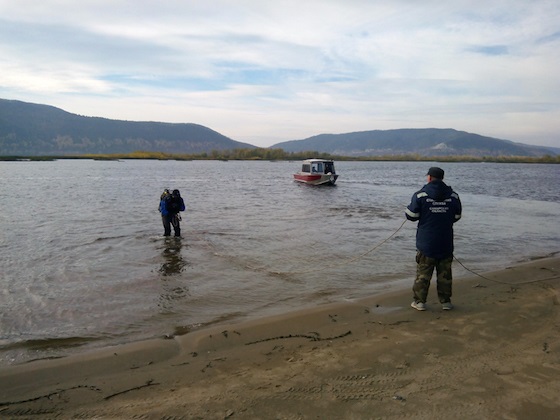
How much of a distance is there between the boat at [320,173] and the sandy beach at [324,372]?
37102mm

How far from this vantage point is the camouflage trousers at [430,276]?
7.16 meters

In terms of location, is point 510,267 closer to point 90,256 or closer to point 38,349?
point 38,349

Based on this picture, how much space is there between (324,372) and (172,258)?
8.29 m

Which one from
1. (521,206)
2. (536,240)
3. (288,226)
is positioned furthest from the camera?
(521,206)

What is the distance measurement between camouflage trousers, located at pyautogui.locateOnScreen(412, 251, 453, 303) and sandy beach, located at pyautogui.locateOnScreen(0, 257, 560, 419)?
0.30 meters

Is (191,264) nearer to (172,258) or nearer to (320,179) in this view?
(172,258)

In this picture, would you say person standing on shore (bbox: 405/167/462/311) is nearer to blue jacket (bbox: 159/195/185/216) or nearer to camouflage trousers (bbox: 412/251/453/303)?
camouflage trousers (bbox: 412/251/453/303)

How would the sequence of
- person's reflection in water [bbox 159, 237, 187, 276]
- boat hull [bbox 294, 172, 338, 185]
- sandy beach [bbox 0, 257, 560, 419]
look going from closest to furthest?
sandy beach [bbox 0, 257, 560, 419] < person's reflection in water [bbox 159, 237, 187, 276] < boat hull [bbox 294, 172, 338, 185]

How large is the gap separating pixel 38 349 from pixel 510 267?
1051 cm

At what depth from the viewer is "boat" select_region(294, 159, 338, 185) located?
44209 millimetres

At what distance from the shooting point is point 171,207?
14766mm

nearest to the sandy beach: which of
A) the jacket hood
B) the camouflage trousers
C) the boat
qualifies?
the camouflage trousers

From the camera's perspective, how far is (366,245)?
48.0 feet

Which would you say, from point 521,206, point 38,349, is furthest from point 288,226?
point 521,206
